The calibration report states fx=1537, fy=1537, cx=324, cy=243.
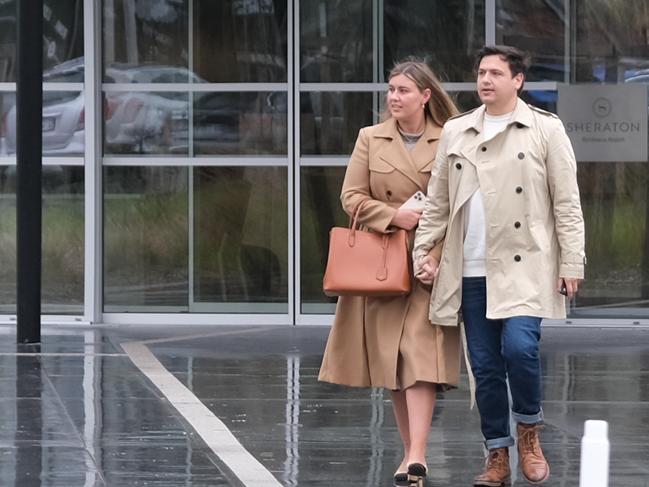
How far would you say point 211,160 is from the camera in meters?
14.2

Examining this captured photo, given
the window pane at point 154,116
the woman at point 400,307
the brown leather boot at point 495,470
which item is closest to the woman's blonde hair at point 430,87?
the woman at point 400,307

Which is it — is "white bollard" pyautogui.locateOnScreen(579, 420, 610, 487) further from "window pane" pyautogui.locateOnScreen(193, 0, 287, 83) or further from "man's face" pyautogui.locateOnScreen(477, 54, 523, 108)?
"window pane" pyautogui.locateOnScreen(193, 0, 287, 83)

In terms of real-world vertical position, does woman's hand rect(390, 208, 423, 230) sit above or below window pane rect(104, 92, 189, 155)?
below

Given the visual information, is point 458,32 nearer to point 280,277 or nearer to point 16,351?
point 280,277

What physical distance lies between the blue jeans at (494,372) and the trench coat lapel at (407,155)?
539mm

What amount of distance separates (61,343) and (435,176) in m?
6.56

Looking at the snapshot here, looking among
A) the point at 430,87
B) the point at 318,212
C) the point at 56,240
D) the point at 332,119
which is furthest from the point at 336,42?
the point at 430,87

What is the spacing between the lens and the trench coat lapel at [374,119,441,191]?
6.78 m

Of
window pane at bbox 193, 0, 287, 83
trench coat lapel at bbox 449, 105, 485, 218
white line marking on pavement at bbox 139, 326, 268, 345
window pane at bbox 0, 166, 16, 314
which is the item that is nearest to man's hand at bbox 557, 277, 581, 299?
trench coat lapel at bbox 449, 105, 485, 218

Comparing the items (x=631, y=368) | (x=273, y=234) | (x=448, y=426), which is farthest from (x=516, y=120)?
(x=273, y=234)

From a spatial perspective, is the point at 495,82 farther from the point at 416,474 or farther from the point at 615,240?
the point at 615,240

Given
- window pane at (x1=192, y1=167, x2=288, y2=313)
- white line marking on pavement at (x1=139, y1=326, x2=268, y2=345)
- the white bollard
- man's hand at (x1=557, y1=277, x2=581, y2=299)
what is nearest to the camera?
the white bollard

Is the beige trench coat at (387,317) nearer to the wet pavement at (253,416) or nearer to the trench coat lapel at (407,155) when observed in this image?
the trench coat lapel at (407,155)

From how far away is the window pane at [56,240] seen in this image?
14.2m
